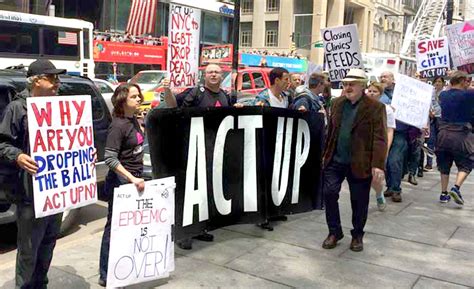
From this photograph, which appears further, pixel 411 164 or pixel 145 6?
pixel 145 6

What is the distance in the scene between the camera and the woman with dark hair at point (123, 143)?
3807mm

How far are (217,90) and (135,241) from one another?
2.03 m

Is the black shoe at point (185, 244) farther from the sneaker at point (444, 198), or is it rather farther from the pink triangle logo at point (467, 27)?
the pink triangle logo at point (467, 27)

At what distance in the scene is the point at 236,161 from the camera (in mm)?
5215

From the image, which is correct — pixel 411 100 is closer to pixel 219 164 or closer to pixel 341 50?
pixel 341 50

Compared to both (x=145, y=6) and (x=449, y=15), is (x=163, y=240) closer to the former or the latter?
(x=449, y=15)

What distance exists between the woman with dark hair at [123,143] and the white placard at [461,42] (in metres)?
7.53

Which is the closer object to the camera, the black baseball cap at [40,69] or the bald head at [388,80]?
the black baseball cap at [40,69]

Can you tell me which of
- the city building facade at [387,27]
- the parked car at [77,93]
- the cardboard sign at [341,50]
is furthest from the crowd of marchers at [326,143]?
the city building facade at [387,27]

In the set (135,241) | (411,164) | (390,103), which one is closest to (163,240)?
(135,241)

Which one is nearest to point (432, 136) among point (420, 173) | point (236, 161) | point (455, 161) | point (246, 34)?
point (420, 173)

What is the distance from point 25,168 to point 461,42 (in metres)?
8.61

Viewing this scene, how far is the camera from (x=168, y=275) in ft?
13.2

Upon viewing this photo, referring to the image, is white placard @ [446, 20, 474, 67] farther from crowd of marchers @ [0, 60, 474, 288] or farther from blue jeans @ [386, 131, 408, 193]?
blue jeans @ [386, 131, 408, 193]
